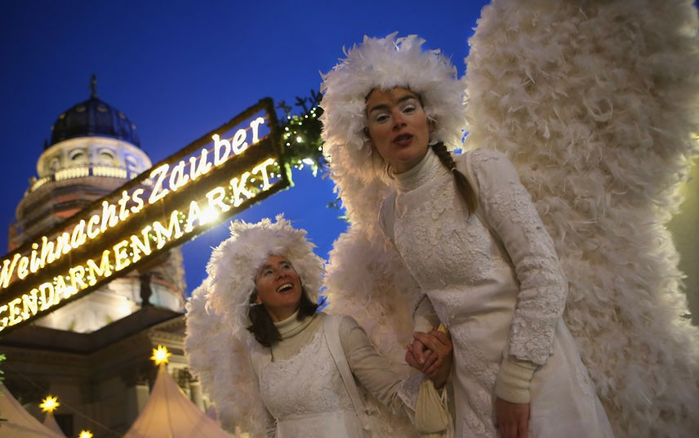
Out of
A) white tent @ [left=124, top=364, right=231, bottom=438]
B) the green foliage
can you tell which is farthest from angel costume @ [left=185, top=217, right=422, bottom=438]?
white tent @ [left=124, top=364, right=231, bottom=438]

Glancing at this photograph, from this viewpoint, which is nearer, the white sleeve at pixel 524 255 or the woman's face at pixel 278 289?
the white sleeve at pixel 524 255

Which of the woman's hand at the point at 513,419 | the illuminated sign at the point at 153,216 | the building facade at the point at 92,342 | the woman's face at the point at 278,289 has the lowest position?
the woman's hand at the point at 513,419

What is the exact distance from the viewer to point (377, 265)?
2402 millimetres

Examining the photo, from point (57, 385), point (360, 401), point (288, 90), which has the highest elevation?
point (288, 90)

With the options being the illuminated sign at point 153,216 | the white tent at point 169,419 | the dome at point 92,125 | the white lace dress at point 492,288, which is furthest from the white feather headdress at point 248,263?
the dome at point 92,125

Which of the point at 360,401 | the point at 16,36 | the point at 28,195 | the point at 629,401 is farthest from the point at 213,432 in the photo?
the point at 16,36

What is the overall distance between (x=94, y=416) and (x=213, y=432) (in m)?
15.4

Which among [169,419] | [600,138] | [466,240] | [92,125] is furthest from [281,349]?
[92,125]

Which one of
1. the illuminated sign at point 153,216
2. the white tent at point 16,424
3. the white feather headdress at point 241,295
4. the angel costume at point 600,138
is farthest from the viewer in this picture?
the illuminated sign at point 153,216

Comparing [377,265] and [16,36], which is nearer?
[377,265]

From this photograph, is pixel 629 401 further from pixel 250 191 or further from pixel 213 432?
pixel 213 432

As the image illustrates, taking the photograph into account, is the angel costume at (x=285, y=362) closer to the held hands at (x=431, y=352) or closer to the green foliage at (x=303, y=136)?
the held hands at (x=431, y=352)

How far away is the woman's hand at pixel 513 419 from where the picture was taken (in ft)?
4.83

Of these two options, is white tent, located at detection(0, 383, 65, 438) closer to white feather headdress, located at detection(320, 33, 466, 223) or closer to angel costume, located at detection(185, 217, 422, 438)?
angel costume, located at detection(185, 217, 422, 438)
